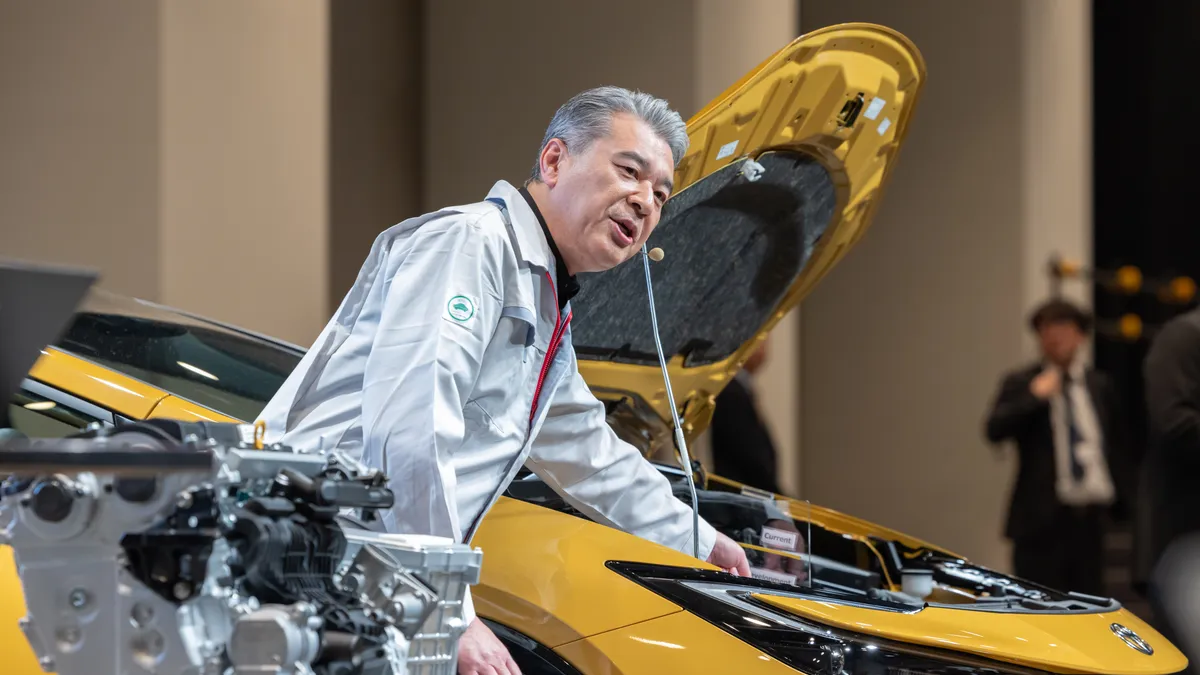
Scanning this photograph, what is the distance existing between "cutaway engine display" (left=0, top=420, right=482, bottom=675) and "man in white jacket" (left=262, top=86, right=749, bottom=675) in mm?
316

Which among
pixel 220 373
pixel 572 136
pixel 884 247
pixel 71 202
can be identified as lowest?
pixel 220 373

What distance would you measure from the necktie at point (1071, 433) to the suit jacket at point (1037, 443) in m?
0.07

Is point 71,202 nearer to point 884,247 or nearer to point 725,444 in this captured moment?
point 725,444

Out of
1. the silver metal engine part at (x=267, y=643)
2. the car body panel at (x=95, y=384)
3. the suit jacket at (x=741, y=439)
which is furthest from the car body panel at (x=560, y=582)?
the suit jacket at (x=741, y=439)

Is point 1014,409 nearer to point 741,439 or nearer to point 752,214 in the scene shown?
point 741,439

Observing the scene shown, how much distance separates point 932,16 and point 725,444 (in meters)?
4.65

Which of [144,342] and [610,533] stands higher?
[144,342]

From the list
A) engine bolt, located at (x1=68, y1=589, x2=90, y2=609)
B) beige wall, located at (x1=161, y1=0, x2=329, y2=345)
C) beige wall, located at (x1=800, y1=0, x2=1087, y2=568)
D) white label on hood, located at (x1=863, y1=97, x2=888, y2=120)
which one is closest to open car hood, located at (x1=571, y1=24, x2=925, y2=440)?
white label on hood, located at (x1=863, y1=97, x2=888, y2=120)

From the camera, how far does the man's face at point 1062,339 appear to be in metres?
5.45

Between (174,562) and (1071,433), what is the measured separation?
4833 millimetres

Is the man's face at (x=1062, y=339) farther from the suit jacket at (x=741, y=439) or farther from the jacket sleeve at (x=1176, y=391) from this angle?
the suit jacket at (x=741, y=439)

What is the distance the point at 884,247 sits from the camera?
867cm

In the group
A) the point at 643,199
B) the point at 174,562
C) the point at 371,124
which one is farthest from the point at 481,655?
the point at 371,124

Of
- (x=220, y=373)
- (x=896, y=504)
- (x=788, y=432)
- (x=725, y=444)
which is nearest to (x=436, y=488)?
(x=220, y=373)
